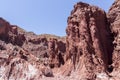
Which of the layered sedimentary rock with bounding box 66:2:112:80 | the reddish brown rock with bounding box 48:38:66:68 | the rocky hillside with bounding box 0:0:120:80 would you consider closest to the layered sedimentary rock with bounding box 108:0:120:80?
the rocky hillside with bounding box 0:0:120:80

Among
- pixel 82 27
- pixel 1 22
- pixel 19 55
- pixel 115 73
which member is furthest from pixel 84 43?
pixel 1 22

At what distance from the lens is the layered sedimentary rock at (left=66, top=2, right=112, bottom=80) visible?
64.6m

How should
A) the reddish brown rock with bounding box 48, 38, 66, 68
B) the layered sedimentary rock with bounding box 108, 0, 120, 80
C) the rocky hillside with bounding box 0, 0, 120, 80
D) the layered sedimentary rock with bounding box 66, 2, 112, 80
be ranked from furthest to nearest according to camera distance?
the reddish brown rock with bounding box 48, 38, 66, 68 → the layered sedimentary rock with bounding box 108, 0, 120, 80 → the layered sedimentary rock with bounding box 66, 2, 112, 80 → the rocky hillside with bounding box 0, 0, 120, 80

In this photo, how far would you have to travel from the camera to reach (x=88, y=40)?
68.2 metres

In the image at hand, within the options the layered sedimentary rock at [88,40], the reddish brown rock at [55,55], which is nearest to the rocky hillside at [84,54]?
the layered sedimentary rock at [88,40]

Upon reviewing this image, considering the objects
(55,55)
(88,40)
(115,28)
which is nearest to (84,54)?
(88,40)

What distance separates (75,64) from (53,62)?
1803 cm

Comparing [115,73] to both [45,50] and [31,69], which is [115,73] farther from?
[45,50]

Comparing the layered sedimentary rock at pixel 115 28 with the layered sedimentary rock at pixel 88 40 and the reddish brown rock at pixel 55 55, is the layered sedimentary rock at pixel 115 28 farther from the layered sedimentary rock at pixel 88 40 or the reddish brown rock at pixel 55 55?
the reddish brown rock at pixel 55 55

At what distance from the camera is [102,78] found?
59.8 metres

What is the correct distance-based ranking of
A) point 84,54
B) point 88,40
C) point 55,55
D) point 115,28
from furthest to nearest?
point 55,55
point 115,28
point 88,40
point 84,54

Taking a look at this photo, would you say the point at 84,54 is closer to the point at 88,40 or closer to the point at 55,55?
the point at 88,40

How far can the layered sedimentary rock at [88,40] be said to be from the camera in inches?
2542

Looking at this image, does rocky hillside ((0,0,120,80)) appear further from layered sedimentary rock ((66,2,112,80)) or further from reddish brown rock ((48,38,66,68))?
reddish brown rock ((48,38,66,68))
